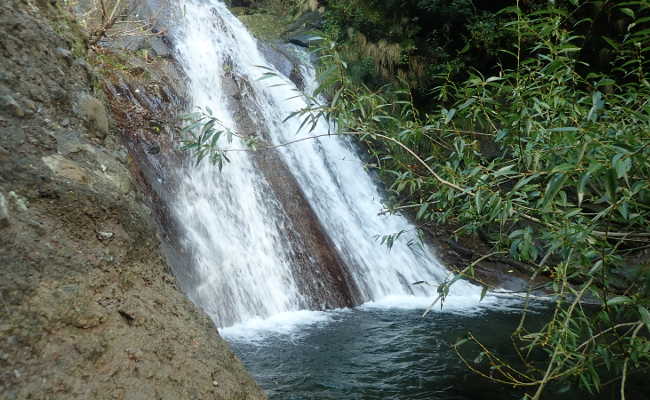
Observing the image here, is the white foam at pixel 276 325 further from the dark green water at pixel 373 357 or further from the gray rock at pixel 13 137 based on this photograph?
the gray rock at pixel 13 137

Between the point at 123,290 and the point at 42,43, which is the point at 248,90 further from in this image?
the point at 123,290

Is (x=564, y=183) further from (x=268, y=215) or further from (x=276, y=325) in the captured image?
(x=268, y=215)

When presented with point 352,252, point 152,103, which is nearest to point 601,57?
point 352,252

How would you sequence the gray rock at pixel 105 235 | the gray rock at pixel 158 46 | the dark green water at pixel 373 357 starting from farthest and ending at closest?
the gray rock at pixel 158 46, the dark green water at pixel 373 357, the gray rock at pixel 105 235

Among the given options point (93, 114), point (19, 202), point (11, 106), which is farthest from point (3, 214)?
point (93, 114)

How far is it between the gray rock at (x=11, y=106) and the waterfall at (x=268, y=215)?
11.3 ft

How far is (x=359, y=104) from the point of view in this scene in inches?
107

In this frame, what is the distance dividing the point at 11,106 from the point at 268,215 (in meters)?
5.10

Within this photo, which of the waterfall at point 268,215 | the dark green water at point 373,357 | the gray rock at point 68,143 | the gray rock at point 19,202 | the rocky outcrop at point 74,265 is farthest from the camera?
the waterfall at point 268,215

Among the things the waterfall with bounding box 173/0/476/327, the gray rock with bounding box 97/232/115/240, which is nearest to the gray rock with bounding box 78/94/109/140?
the gray rock with bounding box 97/232/115/240

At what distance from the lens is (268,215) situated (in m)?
6.99

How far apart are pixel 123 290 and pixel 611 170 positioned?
68.3 inches

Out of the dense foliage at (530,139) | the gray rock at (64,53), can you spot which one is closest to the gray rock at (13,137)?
the gray rock at (64,53)

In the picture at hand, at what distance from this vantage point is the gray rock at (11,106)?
6.27 ft
